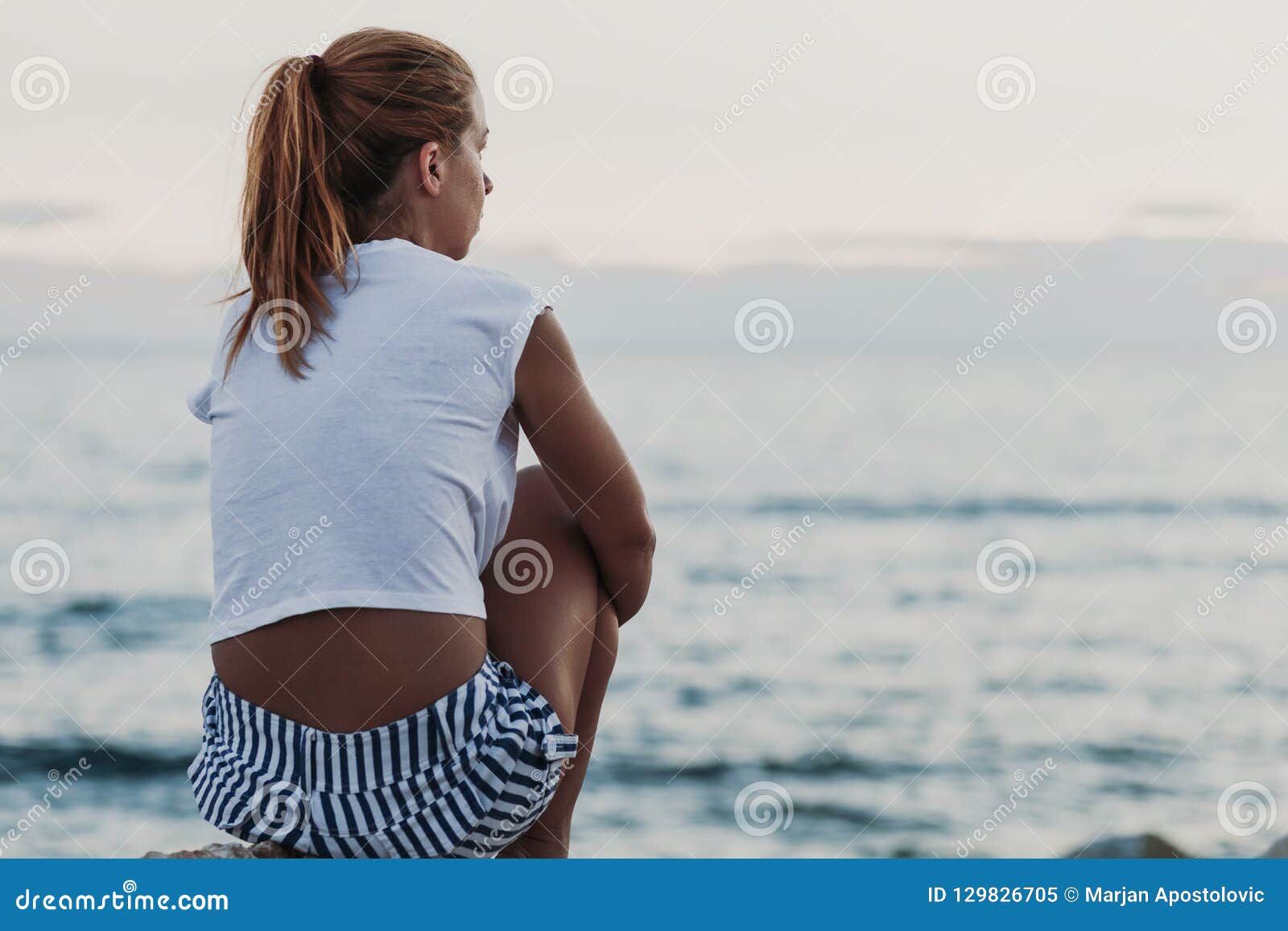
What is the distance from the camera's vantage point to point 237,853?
1.93 m

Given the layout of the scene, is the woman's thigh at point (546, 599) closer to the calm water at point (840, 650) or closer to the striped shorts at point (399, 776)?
the striped shorts at point (399, 776)

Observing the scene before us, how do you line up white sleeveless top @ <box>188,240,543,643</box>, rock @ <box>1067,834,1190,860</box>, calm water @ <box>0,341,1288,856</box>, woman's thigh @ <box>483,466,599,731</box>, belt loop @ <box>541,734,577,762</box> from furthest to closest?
calm water @ <box>0,341,1288,856</box> → rock @ <box>1067,834,1190,860</box> → woman's thigh @ <box>483,466,599,731</box> → belt loop @ <box>541,734,577,762</box> → white sleeveless top @ <box>188,240,543,643</box>

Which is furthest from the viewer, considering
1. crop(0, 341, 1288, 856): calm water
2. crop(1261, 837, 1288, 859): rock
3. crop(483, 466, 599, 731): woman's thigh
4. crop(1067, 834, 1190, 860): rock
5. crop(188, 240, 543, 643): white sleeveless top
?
crop(0, 341, 1288, 856): calm water

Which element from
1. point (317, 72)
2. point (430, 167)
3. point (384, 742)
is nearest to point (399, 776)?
point (384, 742)

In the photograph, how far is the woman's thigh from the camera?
1.97 meters

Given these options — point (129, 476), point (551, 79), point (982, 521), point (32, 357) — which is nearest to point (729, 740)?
point (551, 79)

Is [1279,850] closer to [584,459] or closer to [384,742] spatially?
[584,459]

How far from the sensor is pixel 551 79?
3344 millimetres

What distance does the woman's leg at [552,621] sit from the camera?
197 centimetres

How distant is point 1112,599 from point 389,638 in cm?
1086

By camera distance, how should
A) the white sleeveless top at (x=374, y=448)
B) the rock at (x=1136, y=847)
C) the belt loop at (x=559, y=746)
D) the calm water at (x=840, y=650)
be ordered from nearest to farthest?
the white sleeveless top at (x=374, y=448) → the belt loop at (x=559, y=746) → the rock at (x=1136, y=847) → the calm water at (x=840, y=650)

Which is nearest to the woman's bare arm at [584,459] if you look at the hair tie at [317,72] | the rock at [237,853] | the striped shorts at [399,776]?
the striped shorts at [399,776]

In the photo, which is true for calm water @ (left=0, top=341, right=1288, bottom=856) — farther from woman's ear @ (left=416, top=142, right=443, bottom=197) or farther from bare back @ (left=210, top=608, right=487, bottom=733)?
woman's ear @ (left=416, top=142, right=443, bottom=197)

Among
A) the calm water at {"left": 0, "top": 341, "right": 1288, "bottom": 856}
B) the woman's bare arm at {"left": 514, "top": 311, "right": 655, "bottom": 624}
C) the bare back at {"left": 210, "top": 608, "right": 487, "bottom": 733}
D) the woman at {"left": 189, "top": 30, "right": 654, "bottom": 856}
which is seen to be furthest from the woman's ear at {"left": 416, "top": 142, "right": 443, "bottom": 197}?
the calm water at {"left": 0, "top": 341, "right": 1288, "bottom": 856}
